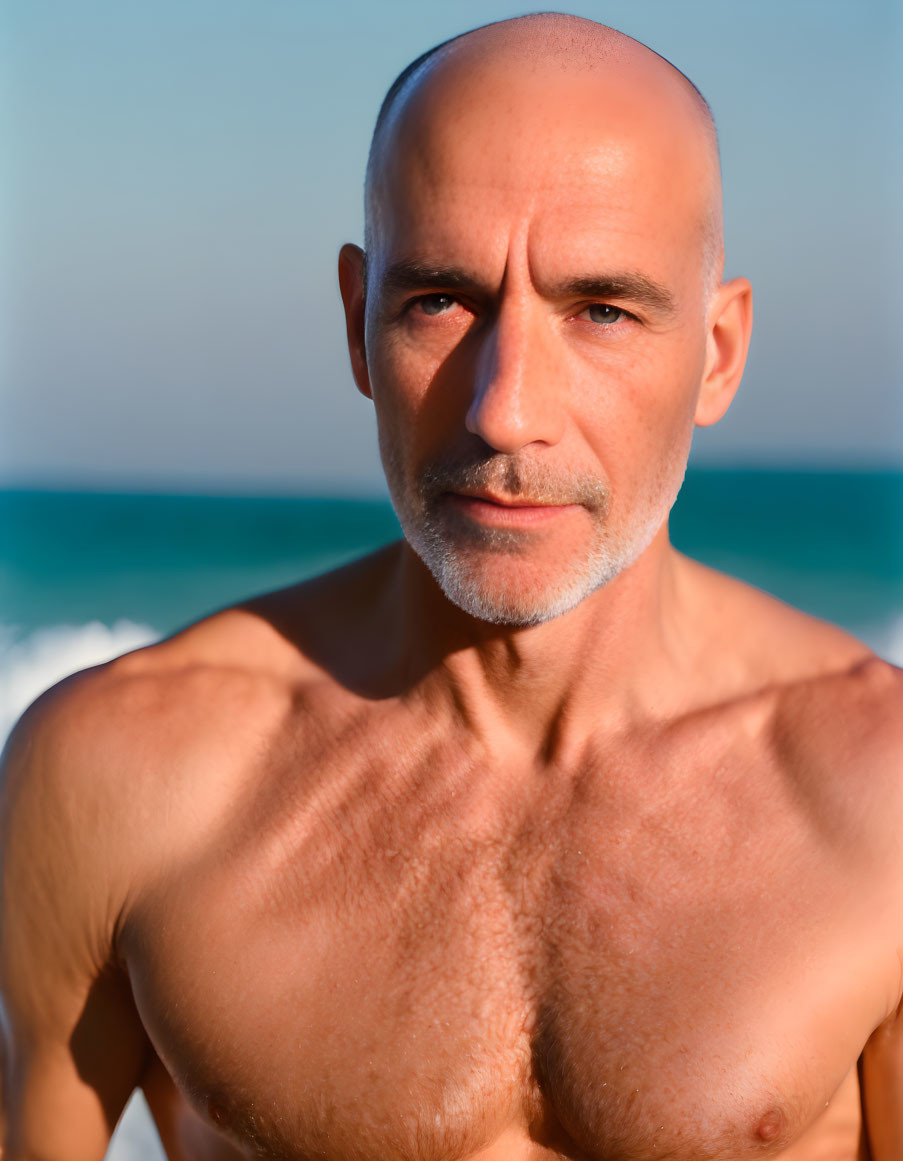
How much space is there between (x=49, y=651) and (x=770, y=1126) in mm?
9251

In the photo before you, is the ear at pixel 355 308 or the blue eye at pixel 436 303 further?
the ear at pixel 355 308

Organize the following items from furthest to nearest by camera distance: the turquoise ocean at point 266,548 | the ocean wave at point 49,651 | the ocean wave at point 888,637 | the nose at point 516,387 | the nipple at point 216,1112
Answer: the turquoise ocean at point 266,548
the ocean wave at point 888,637
the ocean wave at point 49,651
the nipple at point 216,1112
the nose at point 516,387

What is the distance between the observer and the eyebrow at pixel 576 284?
5.41 feet

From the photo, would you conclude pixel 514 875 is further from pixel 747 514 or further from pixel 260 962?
pixel 747 514

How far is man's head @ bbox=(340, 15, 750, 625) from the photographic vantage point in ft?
5.39

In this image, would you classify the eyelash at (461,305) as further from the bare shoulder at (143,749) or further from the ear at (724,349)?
the bare shoulder at (143,749)

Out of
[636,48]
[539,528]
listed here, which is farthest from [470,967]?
[636,48]

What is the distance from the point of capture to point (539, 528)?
1.68 meters

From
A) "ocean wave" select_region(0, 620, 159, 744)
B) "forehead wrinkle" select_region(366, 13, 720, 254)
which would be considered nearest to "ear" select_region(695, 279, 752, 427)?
"forehead wrinkle" select_region(366, 13, 720, 254)

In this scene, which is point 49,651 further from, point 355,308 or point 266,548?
point 355,308

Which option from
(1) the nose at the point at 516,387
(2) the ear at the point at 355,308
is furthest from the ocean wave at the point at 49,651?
(1) the nose at the point at 516,387

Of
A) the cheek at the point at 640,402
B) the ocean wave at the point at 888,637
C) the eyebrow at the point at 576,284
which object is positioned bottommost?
the ocean wave at the point at 888,637

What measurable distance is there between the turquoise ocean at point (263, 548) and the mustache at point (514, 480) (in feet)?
29.3

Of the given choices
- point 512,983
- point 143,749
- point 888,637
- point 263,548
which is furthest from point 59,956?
point 263,548
